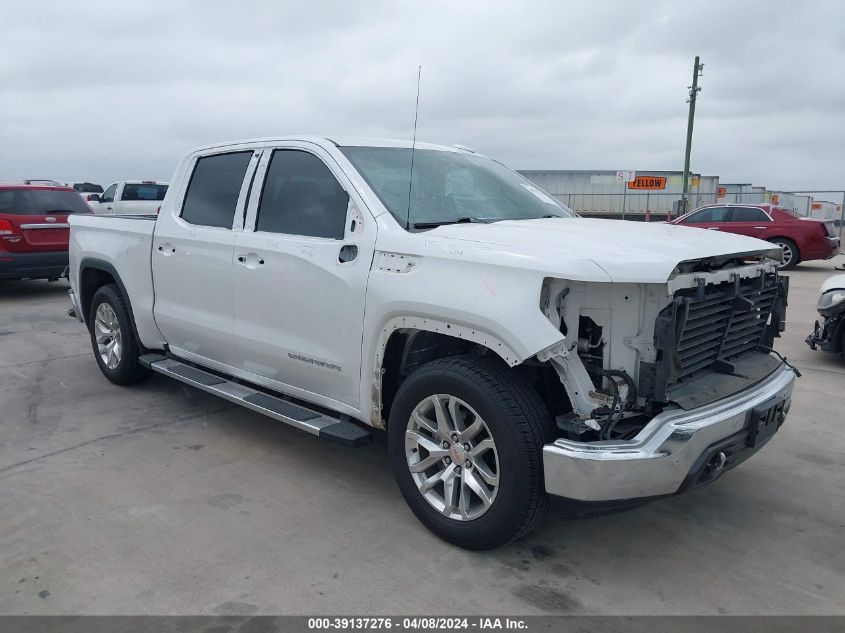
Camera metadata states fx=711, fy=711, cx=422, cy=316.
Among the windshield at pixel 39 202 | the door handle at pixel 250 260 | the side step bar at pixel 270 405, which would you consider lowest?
the side step bar at pixel 270 405

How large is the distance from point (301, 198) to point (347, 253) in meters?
0.66

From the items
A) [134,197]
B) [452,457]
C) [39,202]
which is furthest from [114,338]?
[134,197]

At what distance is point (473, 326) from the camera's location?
3.16 m

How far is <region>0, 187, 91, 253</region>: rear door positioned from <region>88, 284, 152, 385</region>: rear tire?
17.4 feet

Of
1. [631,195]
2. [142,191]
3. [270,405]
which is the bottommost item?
[270,405]

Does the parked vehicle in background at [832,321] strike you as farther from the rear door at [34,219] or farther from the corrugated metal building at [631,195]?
the corrugated metal building at [631,195]

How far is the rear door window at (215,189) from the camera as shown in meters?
4.70

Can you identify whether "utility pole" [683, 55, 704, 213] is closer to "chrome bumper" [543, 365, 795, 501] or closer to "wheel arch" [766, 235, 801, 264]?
"wheel arch" [766, 235, 801, 264]

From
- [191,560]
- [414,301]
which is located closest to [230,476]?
[191,560]

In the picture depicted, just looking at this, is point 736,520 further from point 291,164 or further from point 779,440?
point 291,164

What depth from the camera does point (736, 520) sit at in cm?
379

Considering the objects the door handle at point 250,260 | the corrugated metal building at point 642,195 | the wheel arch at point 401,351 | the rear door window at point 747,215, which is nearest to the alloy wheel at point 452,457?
the wheel arch at point 401,351

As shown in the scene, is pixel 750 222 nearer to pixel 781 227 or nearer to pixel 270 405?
A: pixel 781 227

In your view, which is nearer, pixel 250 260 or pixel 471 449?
pixel 471 449
